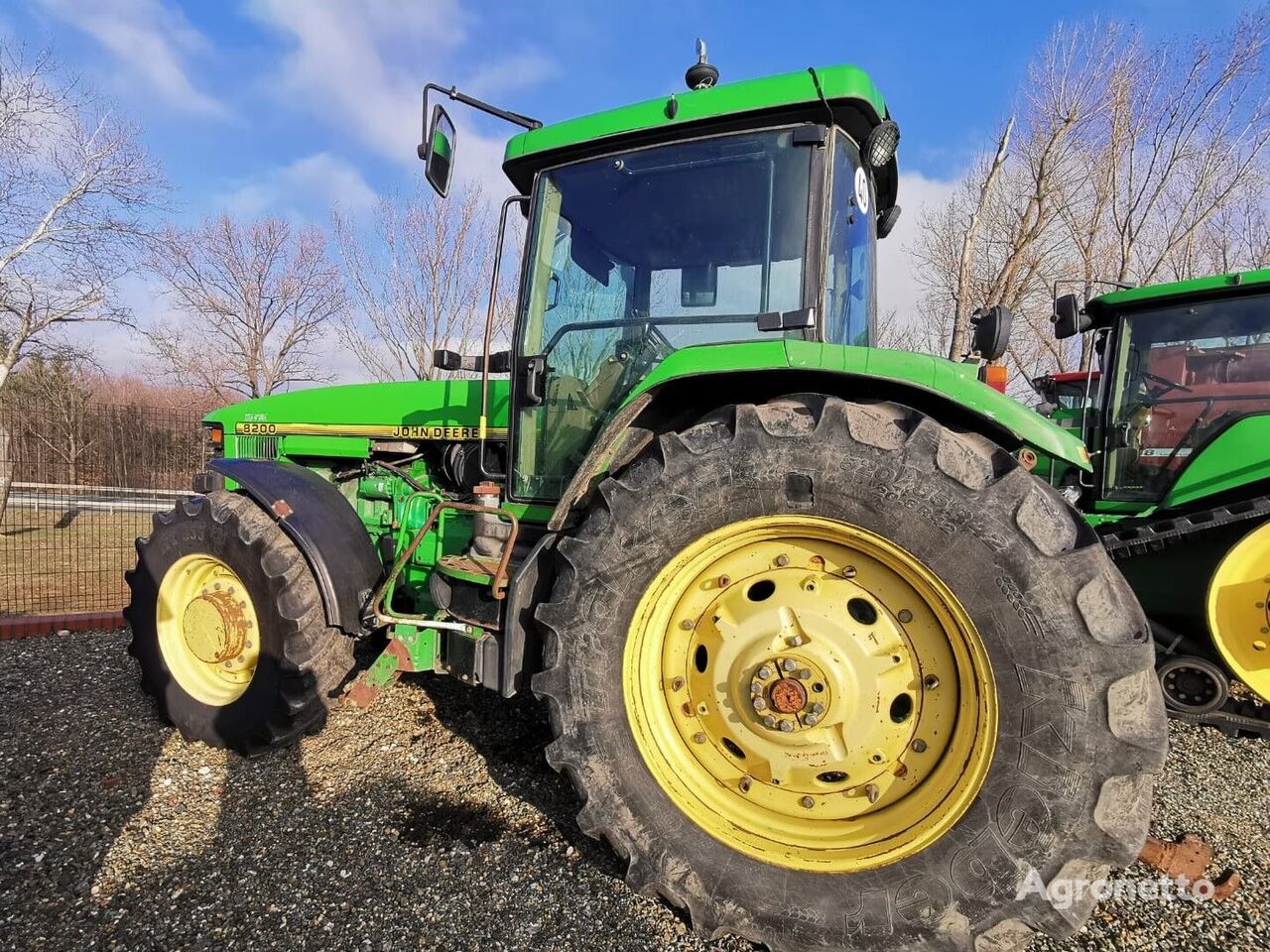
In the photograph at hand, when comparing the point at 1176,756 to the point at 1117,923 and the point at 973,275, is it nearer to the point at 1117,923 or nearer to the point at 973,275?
the point at 1117,923

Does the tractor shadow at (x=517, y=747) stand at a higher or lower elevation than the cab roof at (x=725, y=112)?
lower

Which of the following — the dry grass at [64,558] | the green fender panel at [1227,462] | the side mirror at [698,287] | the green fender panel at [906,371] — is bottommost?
the dry grass at [64,558]

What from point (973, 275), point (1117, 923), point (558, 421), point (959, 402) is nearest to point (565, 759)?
point (558, 421)

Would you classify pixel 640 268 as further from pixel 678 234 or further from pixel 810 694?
pixel 810 694

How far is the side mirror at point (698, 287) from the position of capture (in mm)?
2406

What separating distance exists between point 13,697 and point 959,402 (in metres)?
4.61

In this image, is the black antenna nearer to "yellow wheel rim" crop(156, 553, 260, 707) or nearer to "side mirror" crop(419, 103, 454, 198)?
"side mirror" crop(419, 103, 454, 198)

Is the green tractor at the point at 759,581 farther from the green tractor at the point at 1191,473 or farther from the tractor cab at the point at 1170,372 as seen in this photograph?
the tractor cab at the point at 1170,372

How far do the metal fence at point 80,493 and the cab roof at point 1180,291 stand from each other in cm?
856

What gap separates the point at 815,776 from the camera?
1829 mm

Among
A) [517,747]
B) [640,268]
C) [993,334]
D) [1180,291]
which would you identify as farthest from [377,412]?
[1180,291]

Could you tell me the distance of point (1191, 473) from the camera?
383 cm

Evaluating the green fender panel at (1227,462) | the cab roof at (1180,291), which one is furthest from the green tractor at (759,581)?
the cab roof at (1180,291)

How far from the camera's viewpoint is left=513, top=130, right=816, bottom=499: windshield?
88.0 inches
